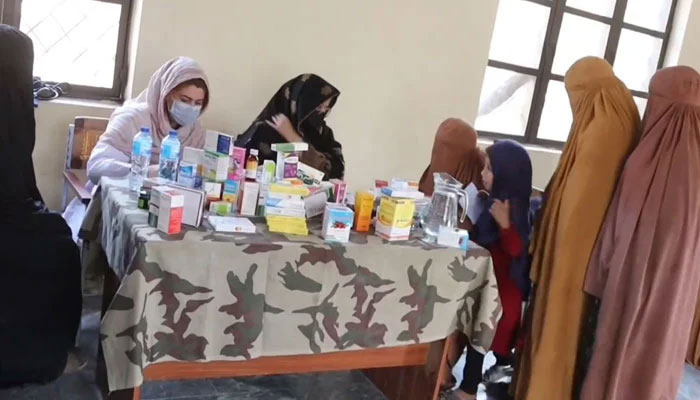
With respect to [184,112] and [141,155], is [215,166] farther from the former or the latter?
[184,112]

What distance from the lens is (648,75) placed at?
4.63 metres

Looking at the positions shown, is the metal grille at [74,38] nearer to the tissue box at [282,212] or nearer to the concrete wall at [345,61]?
the concrete wall at [345,61]

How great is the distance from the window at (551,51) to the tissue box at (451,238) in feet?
7.11

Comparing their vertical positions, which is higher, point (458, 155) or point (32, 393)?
point (458, 155)

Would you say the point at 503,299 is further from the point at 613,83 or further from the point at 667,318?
the point at 613,83

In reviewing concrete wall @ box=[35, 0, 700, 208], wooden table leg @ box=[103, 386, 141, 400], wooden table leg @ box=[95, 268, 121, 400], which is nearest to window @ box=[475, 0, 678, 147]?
concrete wall @ box=[35, 0, 700, 208]

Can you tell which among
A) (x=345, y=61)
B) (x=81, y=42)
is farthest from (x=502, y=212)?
(x=81, y=42)

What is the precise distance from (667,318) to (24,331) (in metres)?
Answer: 1.96

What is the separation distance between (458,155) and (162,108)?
3.96 feet

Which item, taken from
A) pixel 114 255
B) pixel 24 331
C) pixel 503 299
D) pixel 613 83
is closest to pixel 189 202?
pixel 114 255

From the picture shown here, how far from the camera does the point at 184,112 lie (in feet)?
8.82

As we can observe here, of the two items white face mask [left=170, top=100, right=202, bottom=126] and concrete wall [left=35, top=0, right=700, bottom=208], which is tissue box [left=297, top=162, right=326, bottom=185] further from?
concrete wall [left=35, top=0, right=700, bottom=208]

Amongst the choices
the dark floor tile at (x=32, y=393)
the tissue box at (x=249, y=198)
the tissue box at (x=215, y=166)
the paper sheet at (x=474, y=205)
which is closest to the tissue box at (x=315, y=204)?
the tissue box at (x=249, y=198)

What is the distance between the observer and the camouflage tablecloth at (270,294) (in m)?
1.67
